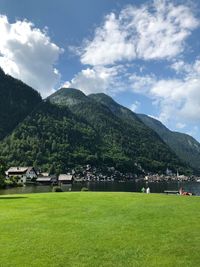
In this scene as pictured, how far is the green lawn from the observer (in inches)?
733

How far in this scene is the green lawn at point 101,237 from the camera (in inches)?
733

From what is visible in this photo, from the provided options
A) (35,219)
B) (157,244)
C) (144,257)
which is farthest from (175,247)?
(35,219)

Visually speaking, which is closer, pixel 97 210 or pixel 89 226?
pixel 89 226

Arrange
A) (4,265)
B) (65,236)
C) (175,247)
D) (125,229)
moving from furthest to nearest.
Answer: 1. (125,229)
2. (65,236)
3. (175,247)
4. (4,265)

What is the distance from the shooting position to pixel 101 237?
22.6 m

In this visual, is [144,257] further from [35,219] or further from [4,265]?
[35,219]

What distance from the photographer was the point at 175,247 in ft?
67.7

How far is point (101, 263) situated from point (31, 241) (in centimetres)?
529

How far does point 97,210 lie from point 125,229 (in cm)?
844

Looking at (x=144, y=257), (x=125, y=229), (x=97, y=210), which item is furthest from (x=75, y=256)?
(x=97, y=210)

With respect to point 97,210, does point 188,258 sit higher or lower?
lower

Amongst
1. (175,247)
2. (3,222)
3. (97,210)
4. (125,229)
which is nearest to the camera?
(175,247)

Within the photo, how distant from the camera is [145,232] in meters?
23.8

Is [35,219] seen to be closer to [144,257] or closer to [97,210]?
[97,210]
